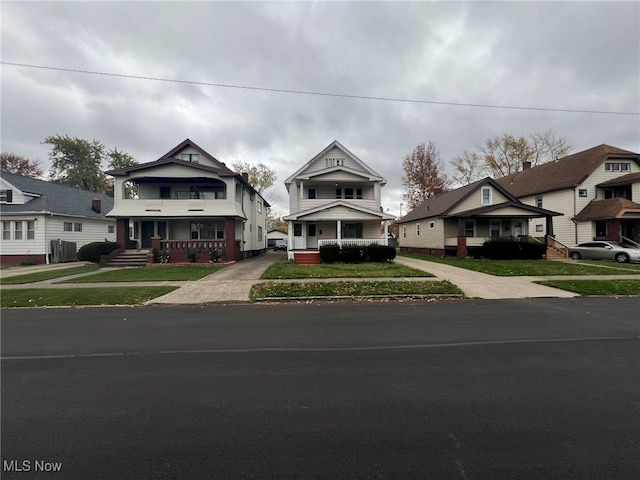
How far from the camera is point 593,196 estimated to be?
2914 cm

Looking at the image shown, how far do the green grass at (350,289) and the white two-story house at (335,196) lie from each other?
1076 cm

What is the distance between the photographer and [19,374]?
14.9 feet

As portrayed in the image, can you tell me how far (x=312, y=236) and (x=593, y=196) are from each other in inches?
994

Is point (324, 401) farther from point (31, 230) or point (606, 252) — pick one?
point (31, 230)

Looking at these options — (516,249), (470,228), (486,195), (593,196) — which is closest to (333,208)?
(470,228)

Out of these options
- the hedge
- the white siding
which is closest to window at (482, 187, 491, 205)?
the white siding

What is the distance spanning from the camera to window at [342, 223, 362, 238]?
85.1 feet

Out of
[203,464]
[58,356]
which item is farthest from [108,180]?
[203,464]

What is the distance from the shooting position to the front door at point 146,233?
25.2 metres

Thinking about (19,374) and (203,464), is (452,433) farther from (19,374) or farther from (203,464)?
(19,374)

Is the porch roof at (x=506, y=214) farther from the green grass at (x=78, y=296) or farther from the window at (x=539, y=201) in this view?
the green grass at (x=78, y=296)

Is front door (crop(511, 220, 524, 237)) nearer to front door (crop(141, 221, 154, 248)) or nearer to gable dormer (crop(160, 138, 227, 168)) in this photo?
gable dormer (crop(160, 138, 227, 168))

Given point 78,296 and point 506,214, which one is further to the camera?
point 506,214

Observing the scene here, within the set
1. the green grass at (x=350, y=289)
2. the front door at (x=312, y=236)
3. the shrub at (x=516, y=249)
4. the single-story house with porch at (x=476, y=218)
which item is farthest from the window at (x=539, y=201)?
the green grass at (x=350, y=289)
